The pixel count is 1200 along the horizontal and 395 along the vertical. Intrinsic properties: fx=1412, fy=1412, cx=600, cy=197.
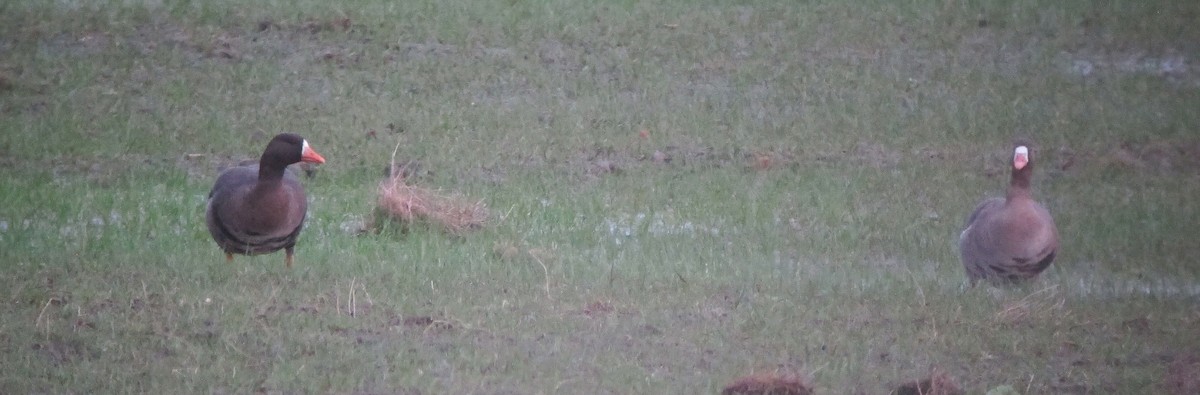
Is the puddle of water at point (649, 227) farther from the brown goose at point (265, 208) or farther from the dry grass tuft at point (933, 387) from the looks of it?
the dry grass tuft at point (933, 387)

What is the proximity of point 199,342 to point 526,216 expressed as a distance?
14.6ft

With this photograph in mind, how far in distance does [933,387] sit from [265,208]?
15.0 feet

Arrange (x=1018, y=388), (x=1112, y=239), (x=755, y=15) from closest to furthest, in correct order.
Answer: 1. (x=1018, y=388)
2. (x=1112, y=239)
3. (x=755, y=15)

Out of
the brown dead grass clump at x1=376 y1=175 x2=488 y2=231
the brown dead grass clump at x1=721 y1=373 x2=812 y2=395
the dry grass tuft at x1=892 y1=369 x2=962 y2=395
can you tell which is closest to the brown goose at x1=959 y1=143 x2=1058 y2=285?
the dry grass tuft at x1=892 y1=369 x2=962 y2=395

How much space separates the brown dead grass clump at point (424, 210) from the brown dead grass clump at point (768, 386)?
175 inches

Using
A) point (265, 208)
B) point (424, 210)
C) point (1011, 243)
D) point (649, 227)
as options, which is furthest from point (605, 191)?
point (1011, 243)

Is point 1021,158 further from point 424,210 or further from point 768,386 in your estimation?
point 424,210

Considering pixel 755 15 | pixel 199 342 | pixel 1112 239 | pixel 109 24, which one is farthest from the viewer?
pixel 755 15

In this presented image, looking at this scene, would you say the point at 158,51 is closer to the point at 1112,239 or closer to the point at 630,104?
the point at 630,104

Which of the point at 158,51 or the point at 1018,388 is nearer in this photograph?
the point at 1018,388

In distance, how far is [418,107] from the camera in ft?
50.2

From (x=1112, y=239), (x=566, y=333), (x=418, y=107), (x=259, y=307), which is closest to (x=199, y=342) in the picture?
(x=259, y=307)

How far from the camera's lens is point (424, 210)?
34.9ft

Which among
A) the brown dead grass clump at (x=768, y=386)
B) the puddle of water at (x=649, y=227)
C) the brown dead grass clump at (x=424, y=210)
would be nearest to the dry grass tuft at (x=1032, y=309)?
the brown dead grass clump at (x=768, y=386)
